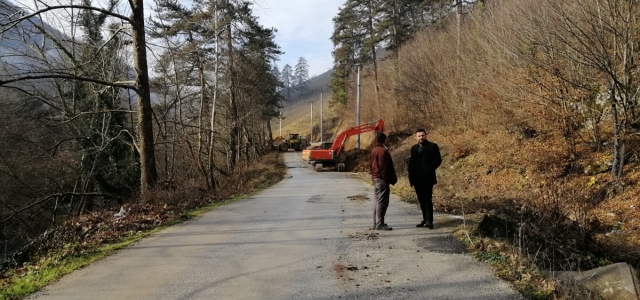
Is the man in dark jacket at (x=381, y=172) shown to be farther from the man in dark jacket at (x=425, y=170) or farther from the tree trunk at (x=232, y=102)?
the tree trunk at (x=232, y=102)

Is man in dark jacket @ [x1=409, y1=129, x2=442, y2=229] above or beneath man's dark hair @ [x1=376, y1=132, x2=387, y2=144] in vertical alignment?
beneath

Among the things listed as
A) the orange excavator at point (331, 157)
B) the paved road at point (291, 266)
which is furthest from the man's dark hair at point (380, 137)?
the orange excavator at point (331, 157)

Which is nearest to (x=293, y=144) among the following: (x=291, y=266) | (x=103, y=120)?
(x=103, y=120)

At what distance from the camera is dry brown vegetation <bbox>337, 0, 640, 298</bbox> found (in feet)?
27.2

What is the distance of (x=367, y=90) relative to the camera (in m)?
51.8

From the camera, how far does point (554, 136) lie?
1520 cm

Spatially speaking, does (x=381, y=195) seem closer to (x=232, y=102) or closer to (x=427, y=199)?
(x=427, y=199)

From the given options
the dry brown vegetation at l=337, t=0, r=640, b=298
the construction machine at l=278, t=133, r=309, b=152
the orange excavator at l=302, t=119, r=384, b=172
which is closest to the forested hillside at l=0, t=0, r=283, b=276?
the orange excavator at l=302, t=119, r=384, b=172

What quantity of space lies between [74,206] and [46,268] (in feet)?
46.1

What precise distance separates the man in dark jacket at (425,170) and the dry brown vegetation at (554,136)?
1461 mm

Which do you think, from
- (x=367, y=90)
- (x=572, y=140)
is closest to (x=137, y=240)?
(x=572, y=140)

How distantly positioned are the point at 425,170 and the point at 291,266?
345cm

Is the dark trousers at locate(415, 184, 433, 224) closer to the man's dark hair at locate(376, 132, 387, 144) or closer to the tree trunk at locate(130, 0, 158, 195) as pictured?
the man's dark hair at locate(376, 132, 387, 144)

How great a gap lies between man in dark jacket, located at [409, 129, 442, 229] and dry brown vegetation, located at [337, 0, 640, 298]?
146 cm
